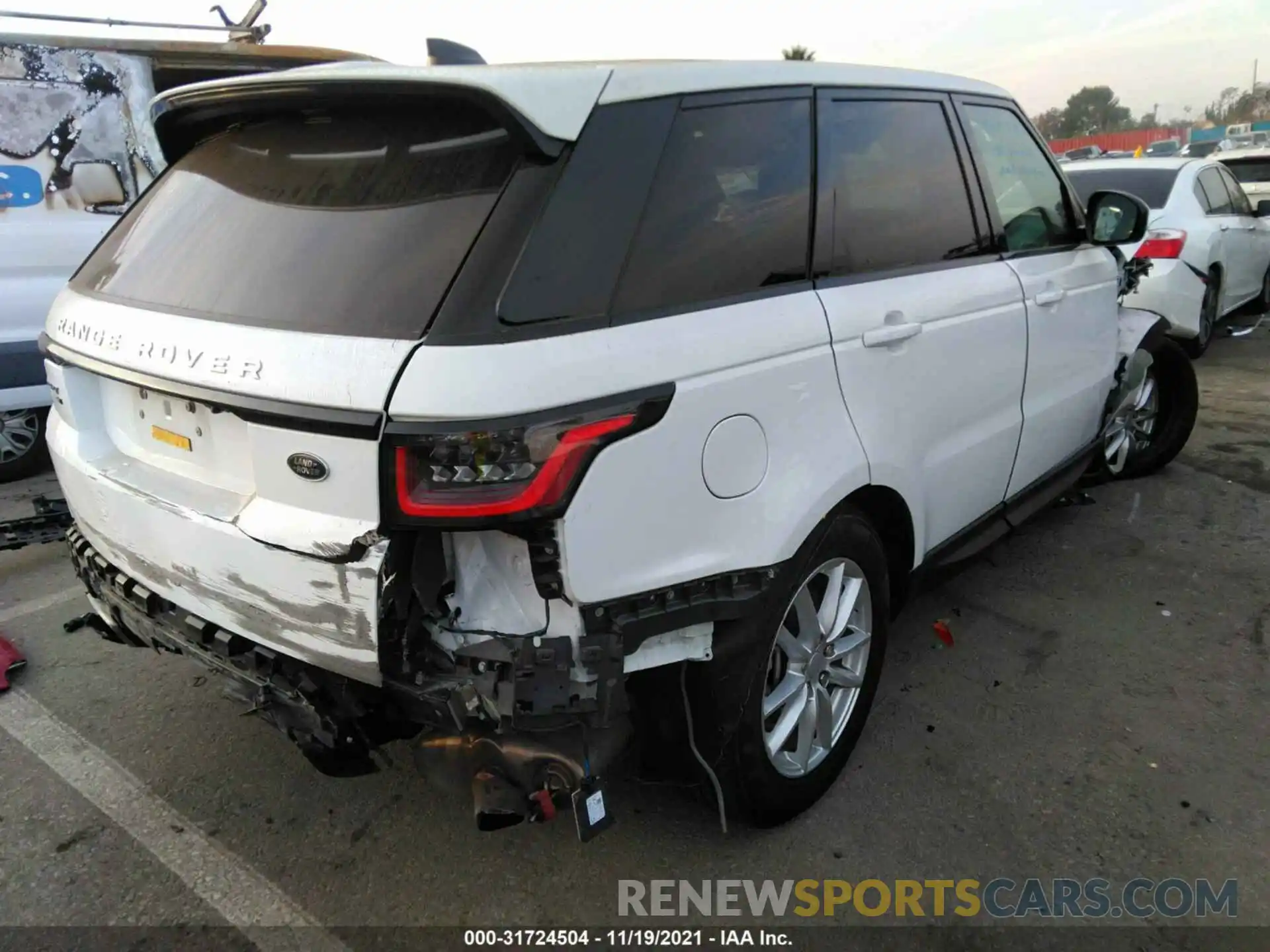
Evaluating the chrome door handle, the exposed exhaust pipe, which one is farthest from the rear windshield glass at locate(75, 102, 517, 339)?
the chrome door handle

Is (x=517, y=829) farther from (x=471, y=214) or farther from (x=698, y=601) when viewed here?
(x=471, y=214)

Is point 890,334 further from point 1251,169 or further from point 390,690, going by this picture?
point 1251,169

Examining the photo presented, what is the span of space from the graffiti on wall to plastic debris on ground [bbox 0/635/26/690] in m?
2.89

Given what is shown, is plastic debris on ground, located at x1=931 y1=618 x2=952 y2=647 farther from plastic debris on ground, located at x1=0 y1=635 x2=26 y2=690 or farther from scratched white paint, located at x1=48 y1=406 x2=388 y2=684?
plastic debris on ground, located at x1=0 y1=635 x2=26 y2=690

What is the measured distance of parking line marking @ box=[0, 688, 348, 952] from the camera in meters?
2.21

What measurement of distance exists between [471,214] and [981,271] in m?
1.91

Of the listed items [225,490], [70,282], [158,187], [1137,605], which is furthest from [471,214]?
[1137,605]

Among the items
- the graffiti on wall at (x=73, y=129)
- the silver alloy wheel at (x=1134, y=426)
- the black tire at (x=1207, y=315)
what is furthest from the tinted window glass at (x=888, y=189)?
the black tire at (x=1207, y=315)

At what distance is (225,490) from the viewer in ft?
6.60

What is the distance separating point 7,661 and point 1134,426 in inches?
211

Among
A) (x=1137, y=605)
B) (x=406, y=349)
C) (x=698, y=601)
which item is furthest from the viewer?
(x=1137, y=605)

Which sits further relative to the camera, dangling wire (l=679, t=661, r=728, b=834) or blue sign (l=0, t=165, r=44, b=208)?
blue sign (l=0, t=165, r=44, b=208)

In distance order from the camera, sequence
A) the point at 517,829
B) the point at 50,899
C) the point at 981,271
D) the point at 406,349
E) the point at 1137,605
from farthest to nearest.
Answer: the point at 1137,605
the point at 981,271
the point at 517,829
the point at 50,899
the point at 406,349

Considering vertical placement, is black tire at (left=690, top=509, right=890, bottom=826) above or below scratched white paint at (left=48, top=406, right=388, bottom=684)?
below
